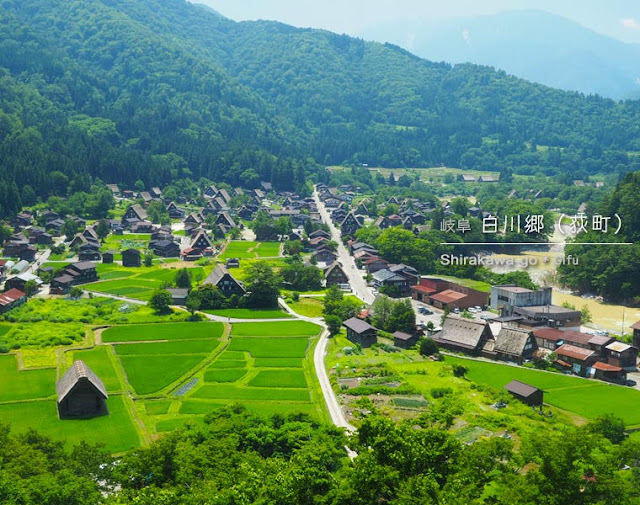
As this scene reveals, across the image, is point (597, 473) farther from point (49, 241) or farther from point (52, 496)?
point (49, 241)

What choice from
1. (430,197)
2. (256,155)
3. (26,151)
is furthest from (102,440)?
(256,155)

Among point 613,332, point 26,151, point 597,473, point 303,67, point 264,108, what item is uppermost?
point 303,67

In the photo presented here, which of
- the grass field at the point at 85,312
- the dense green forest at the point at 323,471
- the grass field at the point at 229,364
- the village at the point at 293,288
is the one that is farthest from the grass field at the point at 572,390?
the grass field at the point at 85,312

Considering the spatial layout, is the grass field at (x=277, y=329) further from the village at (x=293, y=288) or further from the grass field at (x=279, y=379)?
the grass field at (x=279, y=379)

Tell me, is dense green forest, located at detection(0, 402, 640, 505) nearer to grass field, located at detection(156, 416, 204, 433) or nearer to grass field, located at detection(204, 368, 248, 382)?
grass field, located at detection(156, 416, 204, 433)

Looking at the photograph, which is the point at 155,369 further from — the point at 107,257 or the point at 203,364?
the point at 107,257

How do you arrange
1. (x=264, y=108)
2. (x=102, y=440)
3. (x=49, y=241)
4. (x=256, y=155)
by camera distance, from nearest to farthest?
1. (x=102, y=440)
2. (x=49, y=241)
3. (x=256, y=155)
4. (x=264, y=108)

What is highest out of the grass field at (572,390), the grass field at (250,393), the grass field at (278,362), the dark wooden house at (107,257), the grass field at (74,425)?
the dark wooden house at (107,257)
